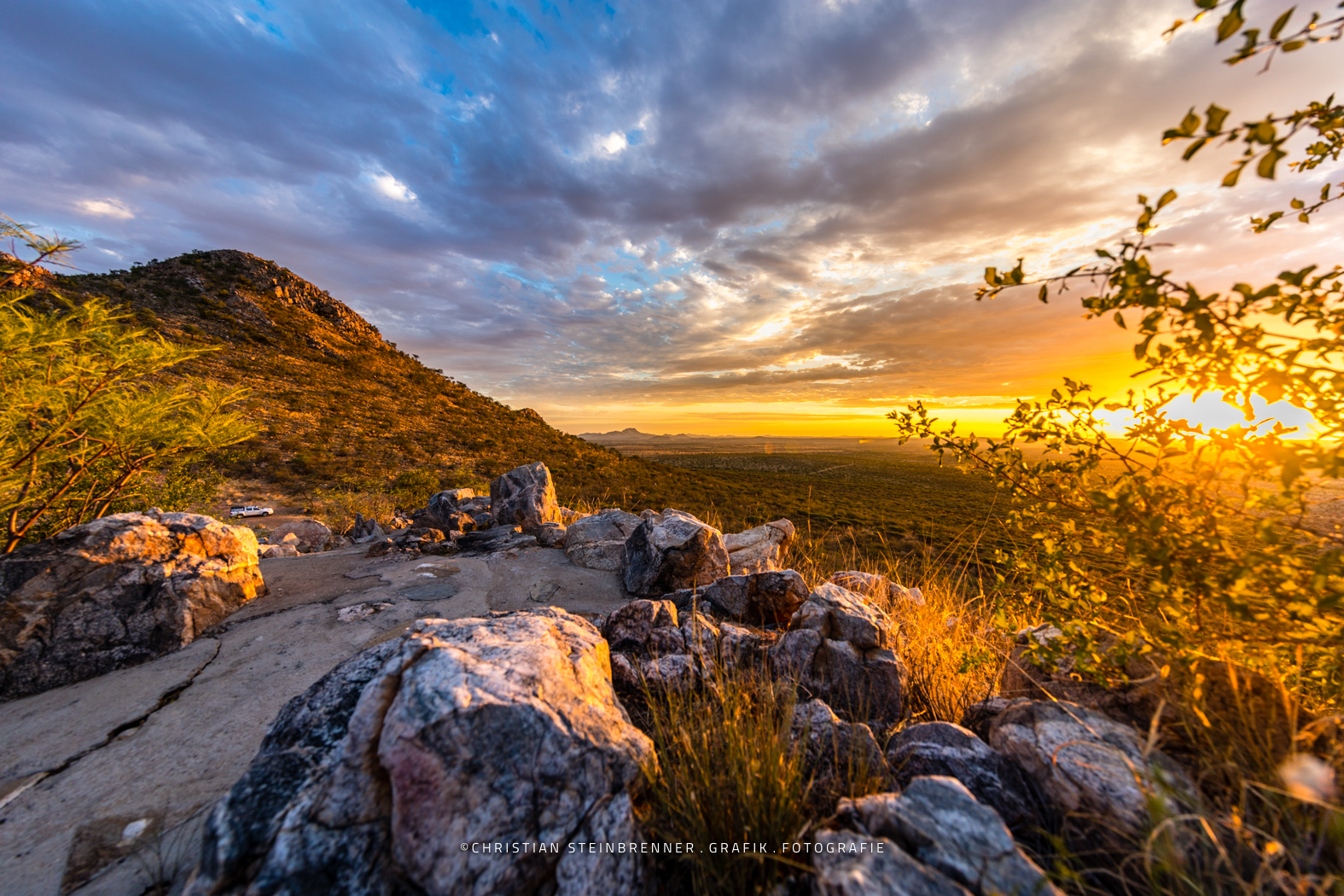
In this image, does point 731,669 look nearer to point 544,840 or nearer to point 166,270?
point 544,840

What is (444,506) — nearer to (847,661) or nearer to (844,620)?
(844,620)

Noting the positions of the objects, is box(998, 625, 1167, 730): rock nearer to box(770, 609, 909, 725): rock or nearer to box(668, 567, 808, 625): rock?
box(770, 609, 909, 725): rock

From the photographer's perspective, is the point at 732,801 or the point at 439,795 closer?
the point at 439,795

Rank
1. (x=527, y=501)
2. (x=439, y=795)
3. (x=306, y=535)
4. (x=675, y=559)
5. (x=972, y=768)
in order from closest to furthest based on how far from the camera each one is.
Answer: (x=439, y=795) → (x=972, y=768) → (x=675, y=559) → (x=527, y=501) → (x=306, y=535)

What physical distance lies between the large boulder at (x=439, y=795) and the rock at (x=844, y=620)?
2097 millimetres

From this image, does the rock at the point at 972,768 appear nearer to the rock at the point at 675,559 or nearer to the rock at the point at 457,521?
the rock at the point at 675,559

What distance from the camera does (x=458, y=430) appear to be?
2953 cm

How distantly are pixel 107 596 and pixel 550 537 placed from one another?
4.99m

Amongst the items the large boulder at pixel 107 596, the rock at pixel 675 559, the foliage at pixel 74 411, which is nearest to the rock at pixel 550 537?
the rock at pixel 675 559

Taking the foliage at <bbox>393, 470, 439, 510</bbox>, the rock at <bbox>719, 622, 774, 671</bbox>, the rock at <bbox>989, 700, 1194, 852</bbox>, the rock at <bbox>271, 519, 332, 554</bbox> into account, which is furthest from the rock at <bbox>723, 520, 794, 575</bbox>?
the foliage at <bbox>393, 470, 439, 510</bbox>

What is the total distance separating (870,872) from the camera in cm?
146

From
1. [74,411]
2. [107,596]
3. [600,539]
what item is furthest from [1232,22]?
[74,411]

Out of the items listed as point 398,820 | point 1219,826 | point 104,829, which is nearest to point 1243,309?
point 1219,826

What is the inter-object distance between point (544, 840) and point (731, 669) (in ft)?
6.24
